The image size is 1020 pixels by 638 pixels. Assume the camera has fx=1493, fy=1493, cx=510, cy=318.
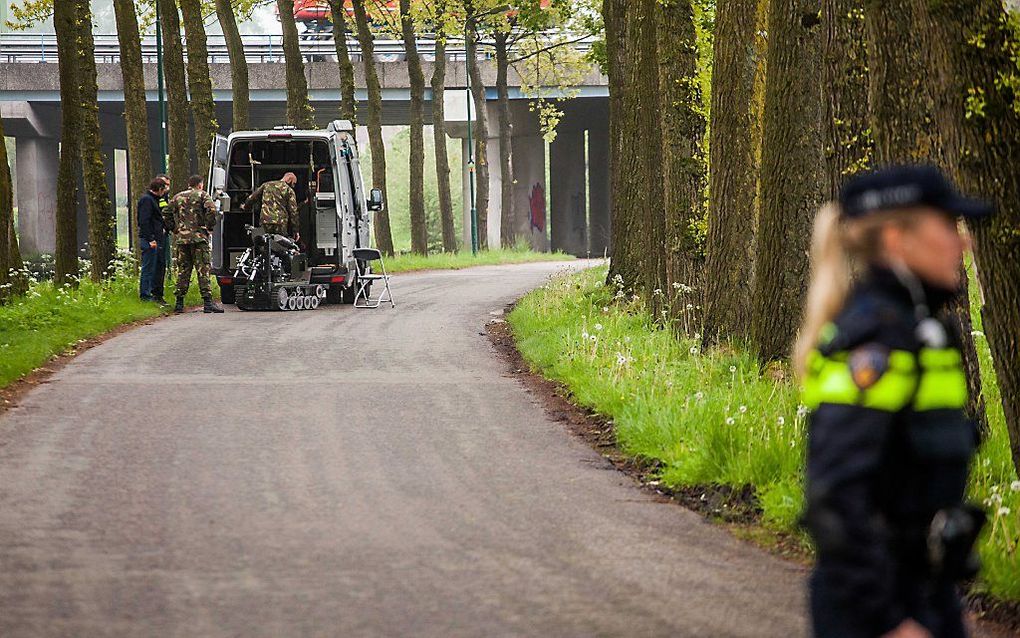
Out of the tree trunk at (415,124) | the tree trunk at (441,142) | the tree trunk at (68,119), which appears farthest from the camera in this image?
the tree trunk at (441,142)

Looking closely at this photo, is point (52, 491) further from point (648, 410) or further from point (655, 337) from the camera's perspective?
point (655, 337)

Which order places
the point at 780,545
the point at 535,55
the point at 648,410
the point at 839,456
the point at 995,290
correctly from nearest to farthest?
the point at 839,456 → the point at 995,290 → the point at 780,545 → the point at 648,410 → the point at 535,55

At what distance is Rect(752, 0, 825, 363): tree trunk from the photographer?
11.2m

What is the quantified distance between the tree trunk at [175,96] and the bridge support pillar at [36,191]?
30.6 meters

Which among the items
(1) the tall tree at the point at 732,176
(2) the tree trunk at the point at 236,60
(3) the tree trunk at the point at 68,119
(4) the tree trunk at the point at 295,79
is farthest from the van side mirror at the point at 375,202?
(1) the tall tree at the point at 732,176

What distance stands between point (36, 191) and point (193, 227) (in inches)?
1470

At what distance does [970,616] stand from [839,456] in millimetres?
3014

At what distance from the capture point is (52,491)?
26.9ft

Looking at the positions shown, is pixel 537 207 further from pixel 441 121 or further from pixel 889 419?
pixel 889 419

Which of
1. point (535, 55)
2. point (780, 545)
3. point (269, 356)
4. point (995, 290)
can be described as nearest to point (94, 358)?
point (269, 356)

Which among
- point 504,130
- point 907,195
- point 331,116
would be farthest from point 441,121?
point 907,195

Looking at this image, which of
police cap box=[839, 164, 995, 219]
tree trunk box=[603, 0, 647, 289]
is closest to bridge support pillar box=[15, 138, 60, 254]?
tree trunk box=[603, 0, 647, 289]

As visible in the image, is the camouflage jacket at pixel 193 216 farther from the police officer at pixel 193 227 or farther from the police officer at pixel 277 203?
the police officer at pixel 277 203

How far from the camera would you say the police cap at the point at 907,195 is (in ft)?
10.1
